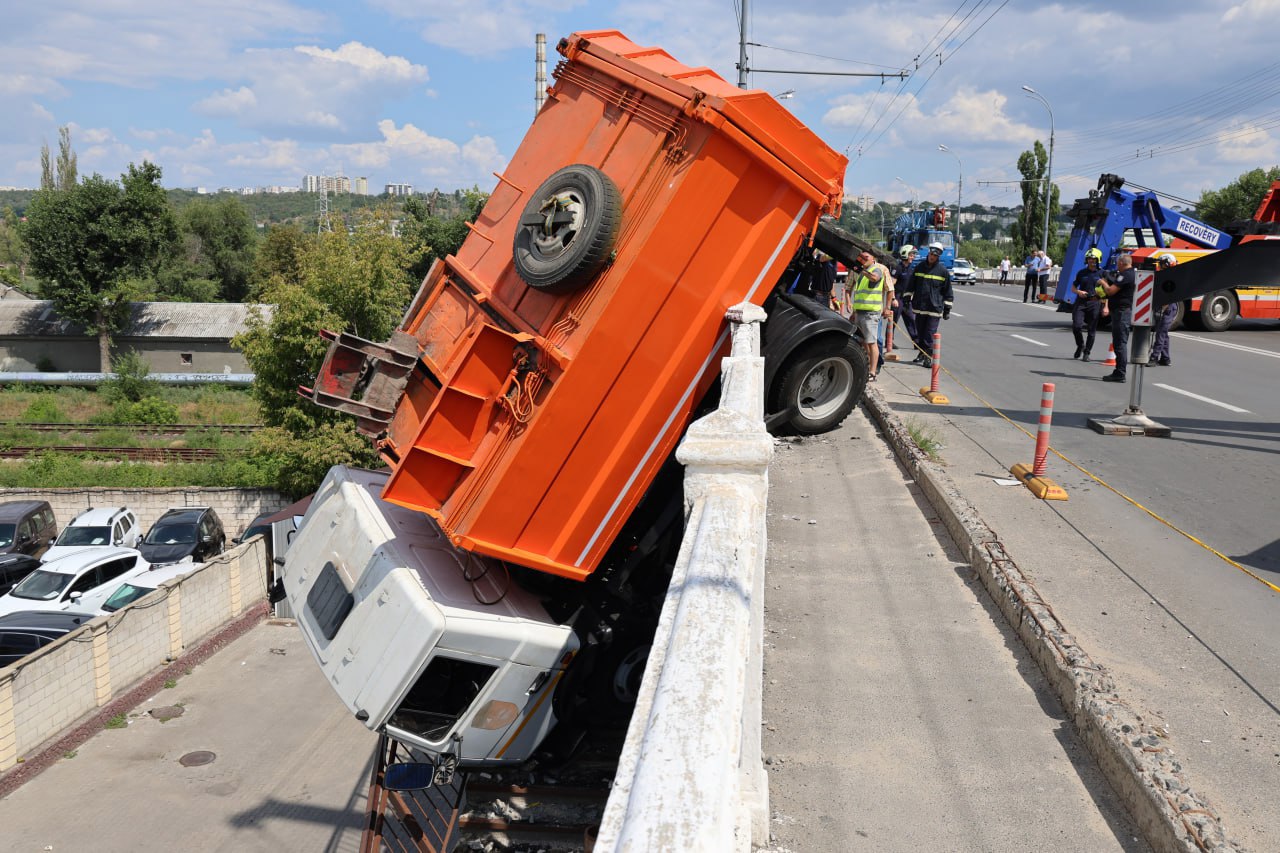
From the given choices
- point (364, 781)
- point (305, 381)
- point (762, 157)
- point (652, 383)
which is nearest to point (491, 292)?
point (652, 383)

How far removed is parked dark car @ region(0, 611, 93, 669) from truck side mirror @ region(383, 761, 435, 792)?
11259mm

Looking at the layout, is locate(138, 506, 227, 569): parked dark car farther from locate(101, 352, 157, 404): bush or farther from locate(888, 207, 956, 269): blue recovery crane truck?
locate(888, 207, 956, 269): blue recovery crane truck

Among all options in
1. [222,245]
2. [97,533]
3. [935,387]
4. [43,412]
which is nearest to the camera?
[935,387]

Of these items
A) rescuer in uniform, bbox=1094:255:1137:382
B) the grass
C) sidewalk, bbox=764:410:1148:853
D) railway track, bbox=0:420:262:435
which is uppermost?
rescuer in uniform, bbox=1094:255:1137:382

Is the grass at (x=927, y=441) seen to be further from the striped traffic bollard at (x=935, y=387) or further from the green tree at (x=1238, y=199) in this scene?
the green tree at (x=1238, y=199)

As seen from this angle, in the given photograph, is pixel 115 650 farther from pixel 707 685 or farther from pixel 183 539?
pixel 707 685

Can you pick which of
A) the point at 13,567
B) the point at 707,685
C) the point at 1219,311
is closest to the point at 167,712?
the point at 13,567

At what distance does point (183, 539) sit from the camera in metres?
22.3

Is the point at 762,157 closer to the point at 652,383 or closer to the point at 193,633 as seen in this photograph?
the point at 652,383

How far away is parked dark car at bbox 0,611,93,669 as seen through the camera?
48.8 ft

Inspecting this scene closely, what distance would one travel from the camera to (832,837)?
11.7 ft

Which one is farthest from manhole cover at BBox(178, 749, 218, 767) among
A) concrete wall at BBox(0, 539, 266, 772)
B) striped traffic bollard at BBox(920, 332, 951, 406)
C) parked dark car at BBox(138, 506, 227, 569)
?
striped traffic bollard at BBox(920, 332, 951, 406)

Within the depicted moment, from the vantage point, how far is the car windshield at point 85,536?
2169cm

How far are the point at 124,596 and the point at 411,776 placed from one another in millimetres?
14470
